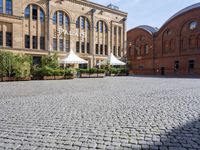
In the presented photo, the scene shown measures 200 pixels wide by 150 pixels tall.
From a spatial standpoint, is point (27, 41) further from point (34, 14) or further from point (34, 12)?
point (34, 12)

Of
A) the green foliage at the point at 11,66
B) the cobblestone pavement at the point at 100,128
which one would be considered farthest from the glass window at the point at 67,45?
the cobblestone pavement at the point at 100,128

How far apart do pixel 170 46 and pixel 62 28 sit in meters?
24.1

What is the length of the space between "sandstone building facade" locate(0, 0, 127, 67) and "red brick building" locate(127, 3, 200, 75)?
7561 mm

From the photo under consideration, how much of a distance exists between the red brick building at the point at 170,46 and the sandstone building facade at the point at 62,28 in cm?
756

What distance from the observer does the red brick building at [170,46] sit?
33.1 meters

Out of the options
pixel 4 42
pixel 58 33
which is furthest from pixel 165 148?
pixel 58 33

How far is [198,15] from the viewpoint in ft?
106

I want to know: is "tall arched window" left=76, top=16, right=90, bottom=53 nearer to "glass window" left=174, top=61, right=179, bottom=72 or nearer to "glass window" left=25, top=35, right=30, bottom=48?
"glass window" left=25, top=35, right=30, bottom=48

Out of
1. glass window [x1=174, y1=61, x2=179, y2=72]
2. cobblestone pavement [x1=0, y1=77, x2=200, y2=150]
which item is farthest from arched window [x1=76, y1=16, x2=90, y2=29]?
cobblestone pavement [x1=0, y1=77, x2=200, y2=150]

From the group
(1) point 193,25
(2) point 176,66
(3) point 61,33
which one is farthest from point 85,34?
(1) point 193,25

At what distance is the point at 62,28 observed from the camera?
98.5 ft

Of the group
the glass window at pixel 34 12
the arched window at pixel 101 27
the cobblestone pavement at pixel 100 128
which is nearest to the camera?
the cobblestone pavement at pixel 100 128

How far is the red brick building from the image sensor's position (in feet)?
108

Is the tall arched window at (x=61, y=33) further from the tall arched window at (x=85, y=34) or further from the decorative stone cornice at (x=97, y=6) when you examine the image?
the decorative stone cornice at (x=97, y=6)
